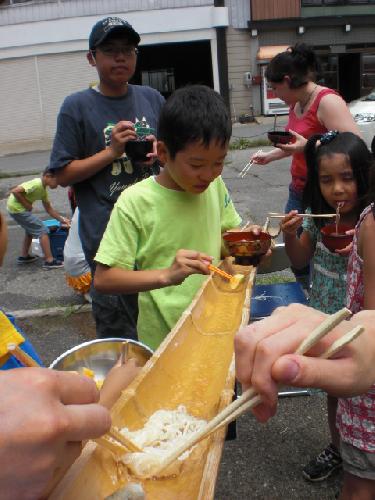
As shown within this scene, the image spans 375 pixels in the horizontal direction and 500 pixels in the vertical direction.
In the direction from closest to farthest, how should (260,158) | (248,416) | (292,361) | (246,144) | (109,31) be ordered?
(292,361), (109,31), (248,416), (260,158), (246,144)

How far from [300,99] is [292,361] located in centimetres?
325

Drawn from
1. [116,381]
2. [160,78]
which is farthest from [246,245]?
[160,78]

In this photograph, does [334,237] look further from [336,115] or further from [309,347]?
[309,347]

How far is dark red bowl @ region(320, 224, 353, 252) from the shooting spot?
2.40m

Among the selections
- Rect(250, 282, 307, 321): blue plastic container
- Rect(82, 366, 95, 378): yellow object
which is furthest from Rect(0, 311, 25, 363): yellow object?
Rect(250, 282, 307, 321): blue plastic container

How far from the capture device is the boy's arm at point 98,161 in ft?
8.42

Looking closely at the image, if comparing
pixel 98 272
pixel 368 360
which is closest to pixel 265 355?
pixel 368 360

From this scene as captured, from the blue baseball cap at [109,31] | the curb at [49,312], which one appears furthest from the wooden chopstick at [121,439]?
the curb at [49,312]

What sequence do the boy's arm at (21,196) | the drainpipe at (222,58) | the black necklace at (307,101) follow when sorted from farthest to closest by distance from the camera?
the drainpipe at (222,58) → the boy's arm at (21,196) → the black necklace at (307,101)

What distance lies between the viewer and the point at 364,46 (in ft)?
65.7

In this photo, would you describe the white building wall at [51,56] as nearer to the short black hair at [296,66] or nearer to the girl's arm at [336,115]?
the short black hair at [296,66]

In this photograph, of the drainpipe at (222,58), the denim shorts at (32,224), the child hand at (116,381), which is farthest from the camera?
the drainpipe at (222,58)

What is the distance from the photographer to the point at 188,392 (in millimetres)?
1852

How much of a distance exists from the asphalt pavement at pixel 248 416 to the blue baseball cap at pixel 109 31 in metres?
2.38
